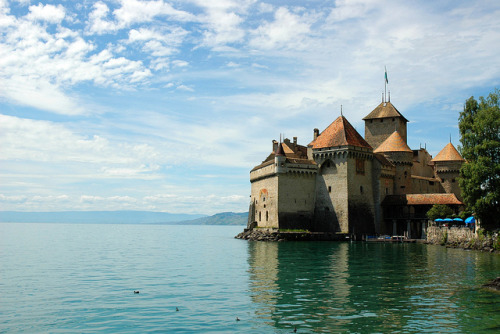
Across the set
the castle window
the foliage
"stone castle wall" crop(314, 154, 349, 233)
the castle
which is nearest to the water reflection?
the foliage

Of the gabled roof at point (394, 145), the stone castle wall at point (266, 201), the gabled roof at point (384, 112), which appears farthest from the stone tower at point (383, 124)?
the stone castle wall at point (266, 201)

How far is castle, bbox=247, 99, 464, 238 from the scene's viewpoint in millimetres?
59594

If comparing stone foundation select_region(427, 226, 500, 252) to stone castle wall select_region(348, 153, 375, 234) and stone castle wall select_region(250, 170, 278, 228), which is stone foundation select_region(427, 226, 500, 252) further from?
stone castle wall select_region(250, 170, 278, 228)

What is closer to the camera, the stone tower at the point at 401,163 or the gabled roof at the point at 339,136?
the gabled roof at the point at 339,136

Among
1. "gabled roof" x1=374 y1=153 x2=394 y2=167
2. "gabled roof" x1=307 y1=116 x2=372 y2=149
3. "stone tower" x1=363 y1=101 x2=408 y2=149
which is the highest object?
"stone tower" x1=363 y1=101 x2=408 y2=149

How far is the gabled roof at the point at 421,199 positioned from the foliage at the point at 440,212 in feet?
6.67

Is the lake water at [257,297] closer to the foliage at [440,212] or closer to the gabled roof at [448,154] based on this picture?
the foliage at [440,212]

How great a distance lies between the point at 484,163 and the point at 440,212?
17006 mm

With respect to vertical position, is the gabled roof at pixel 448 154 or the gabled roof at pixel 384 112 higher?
the gabled roof at pixel 384 112

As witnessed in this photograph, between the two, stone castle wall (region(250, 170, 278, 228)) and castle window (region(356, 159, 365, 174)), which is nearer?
castle window (region(356, 159, 365, 174))

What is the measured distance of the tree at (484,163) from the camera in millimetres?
39500

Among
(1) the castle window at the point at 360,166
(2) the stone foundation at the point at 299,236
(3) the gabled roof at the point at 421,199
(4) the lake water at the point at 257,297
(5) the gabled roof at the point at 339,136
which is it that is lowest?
(4) the lake water at the point at 257,297

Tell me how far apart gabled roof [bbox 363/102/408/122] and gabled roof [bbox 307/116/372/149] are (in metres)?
10.7

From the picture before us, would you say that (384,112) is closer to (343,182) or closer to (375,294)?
(343,182)
